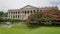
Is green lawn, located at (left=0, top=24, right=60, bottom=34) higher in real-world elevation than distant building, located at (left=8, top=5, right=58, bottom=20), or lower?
lower

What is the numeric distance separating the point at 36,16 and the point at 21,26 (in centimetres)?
28

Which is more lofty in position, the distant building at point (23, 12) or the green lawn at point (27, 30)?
the distant building at point (23, 12)

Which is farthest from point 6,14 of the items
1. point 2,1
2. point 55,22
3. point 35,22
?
point 55,22

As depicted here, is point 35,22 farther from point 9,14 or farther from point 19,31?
point 9,14

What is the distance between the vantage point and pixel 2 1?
2422mm

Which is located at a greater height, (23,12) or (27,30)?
(23,12)

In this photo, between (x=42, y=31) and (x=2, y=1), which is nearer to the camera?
(x=42, y=31)

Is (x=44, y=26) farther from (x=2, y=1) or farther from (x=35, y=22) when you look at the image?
(x=2, y=1)

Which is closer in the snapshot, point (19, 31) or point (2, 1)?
point (19, 31)

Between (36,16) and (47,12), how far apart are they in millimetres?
180

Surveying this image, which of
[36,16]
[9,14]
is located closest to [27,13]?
[36,16]

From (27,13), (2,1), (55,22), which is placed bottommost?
(55,22)

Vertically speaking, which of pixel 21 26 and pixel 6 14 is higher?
pixel 6 14

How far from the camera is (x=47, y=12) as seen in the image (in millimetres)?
2262
